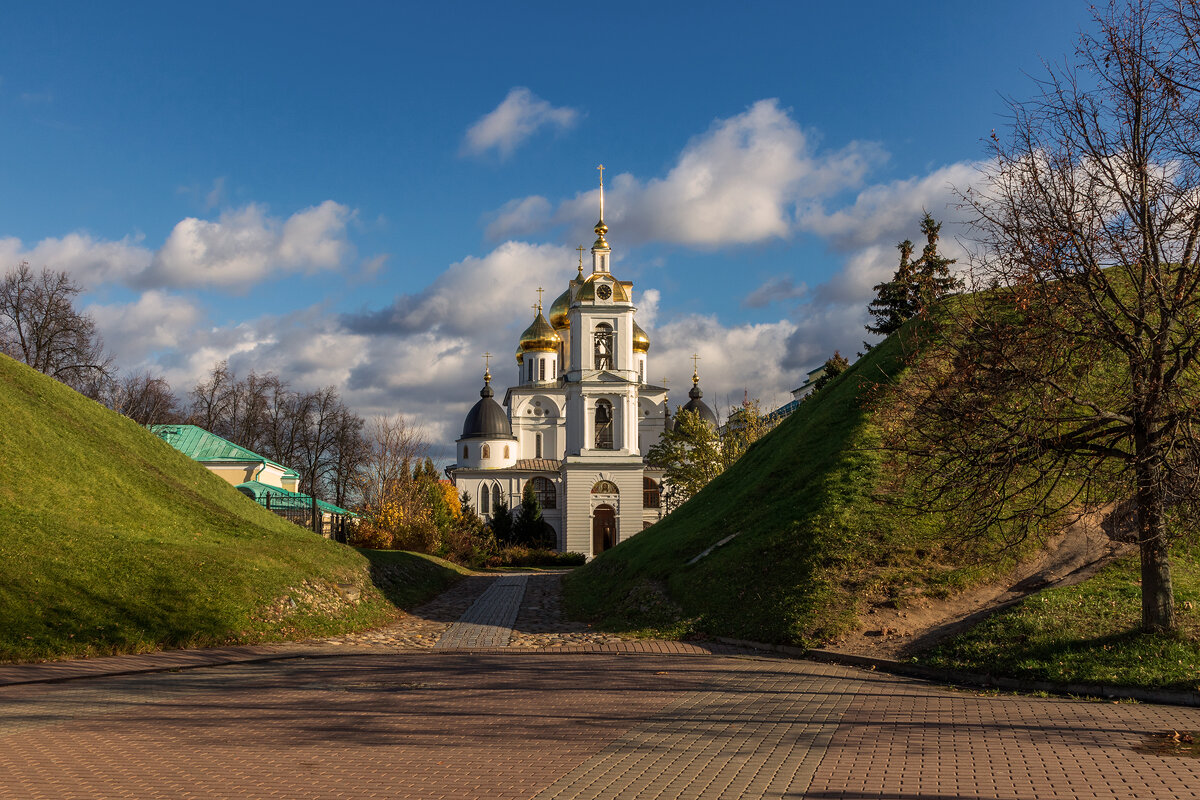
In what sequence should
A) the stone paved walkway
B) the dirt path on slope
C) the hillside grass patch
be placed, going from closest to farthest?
the dirt path on slope, the hillside grass patch, the stone paved walkway

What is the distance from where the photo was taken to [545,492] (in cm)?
6850

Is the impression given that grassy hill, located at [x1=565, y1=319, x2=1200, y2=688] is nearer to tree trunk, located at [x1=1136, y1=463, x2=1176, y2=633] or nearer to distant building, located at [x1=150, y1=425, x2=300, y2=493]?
tree trunk, located at [x1=1136, y1=463, x2=1176, y2=633]

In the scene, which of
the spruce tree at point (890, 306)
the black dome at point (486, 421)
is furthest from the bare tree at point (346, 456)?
the spruce tree at point (890, 306)

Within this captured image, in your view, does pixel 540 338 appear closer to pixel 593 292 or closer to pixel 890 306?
pixel 593 292

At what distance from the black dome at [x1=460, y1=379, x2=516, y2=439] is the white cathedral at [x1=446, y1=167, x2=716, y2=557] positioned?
78 millimetres

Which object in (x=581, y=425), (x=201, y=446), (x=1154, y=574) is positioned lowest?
(x=1154, y=574)

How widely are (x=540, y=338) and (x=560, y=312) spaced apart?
2.65m

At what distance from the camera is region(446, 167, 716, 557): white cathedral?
185 feet

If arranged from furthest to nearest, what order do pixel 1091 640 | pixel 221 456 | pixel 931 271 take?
pixel 221 456, pixel 931 271, pixel 1091 640

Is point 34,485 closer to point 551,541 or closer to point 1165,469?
point 1165,469

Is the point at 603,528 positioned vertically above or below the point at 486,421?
below

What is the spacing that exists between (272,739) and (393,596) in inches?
536

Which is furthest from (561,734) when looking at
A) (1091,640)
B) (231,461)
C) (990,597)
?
(231,461)

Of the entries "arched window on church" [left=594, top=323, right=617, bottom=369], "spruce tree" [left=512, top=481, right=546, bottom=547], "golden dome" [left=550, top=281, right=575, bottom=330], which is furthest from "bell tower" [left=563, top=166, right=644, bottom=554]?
"golden dome" [left=550, top=281, right=575, bottom=330]
